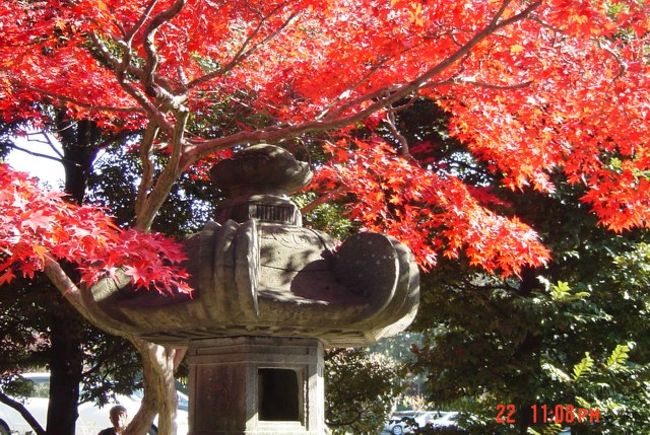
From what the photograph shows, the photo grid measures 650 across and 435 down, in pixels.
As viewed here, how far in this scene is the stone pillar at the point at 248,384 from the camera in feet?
15.1

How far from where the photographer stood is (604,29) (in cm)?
515

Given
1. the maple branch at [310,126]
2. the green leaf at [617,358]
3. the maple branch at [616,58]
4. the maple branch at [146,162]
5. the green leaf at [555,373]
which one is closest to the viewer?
the maple branch at [310,126]

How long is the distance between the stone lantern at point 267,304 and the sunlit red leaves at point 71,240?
232 millimetres

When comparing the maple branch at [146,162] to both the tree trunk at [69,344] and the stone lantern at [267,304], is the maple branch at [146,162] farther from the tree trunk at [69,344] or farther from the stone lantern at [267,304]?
the tree trunk at [69,344]

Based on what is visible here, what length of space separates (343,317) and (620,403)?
555cm

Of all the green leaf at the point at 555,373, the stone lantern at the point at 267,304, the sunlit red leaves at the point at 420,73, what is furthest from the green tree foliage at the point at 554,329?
the stone lantern at the point at 267,304

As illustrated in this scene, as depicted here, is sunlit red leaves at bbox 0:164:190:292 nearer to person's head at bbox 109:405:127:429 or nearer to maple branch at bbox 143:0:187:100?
maple branch at bbox 143:0:187:100

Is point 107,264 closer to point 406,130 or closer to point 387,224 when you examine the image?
point 387,224

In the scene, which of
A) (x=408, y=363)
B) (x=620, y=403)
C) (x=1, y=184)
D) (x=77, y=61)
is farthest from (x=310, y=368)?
(x=408, y=363)

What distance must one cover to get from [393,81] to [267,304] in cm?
330

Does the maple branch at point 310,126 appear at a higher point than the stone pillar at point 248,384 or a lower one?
higher
